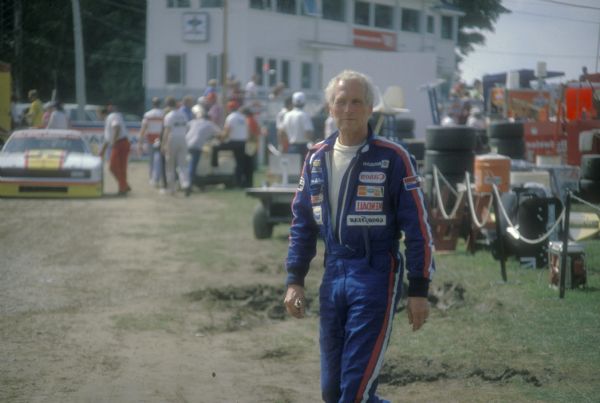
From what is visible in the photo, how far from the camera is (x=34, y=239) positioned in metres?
15.6

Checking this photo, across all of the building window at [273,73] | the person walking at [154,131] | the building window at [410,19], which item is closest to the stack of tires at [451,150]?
the building window at [410,19]

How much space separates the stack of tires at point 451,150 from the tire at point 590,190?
2.92 metres

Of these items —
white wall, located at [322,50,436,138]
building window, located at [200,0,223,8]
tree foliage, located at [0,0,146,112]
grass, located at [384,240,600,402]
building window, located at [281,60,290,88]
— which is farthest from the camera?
building window, located at [281,60,290,88]

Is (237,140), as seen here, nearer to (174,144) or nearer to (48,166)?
(174,144)

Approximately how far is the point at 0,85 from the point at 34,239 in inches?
344

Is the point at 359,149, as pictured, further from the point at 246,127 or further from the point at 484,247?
the point at 246,127

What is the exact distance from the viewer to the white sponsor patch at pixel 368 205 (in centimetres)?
520

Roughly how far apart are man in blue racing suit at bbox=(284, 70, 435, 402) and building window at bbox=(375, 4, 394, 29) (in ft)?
70.5

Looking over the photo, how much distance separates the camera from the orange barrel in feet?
45.3

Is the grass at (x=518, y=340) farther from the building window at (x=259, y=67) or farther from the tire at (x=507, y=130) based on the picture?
the building window at (x=259, y=67)

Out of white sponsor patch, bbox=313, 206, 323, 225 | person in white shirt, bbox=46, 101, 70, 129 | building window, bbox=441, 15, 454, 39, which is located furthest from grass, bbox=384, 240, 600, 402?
building window, bbox=441, 15, 454, 39

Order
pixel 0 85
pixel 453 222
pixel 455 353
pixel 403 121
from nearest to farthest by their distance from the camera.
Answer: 1. pixel 0 85
2. pixel 455 353
3. pixel 453 222
4. pixel 403 121

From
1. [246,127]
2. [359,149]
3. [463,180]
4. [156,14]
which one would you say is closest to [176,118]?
[246,127]

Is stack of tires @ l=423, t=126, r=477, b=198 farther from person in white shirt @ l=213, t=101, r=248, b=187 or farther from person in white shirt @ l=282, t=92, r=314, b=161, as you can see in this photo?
person in white shirt @ l=213, t=101, r=248, b=187
